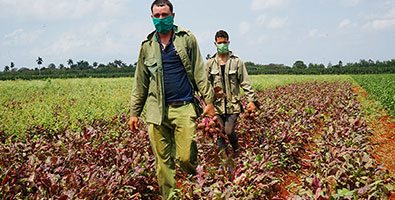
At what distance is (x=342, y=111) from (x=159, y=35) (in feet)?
20.4

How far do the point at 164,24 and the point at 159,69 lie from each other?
43 cm

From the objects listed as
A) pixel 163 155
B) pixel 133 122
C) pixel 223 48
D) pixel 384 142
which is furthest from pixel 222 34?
pixel 384 142

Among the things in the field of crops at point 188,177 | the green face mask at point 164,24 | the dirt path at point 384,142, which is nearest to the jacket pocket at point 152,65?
the green face mask at point 164,24

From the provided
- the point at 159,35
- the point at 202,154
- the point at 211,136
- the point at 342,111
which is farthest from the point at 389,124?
the point at 159,35

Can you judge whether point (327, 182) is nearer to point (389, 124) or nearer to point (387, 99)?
point (389, 124)

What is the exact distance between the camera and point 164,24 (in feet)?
9.36

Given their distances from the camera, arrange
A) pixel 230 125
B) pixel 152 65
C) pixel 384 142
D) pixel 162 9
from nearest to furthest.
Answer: pixel 162 9 < pixel 152 65 < pixel 230 125 < pixel 384 142

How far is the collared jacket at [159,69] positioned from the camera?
2.91 m

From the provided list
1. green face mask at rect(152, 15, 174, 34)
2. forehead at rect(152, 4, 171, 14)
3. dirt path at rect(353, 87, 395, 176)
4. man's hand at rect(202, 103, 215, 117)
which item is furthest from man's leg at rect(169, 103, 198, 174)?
dirt path at rect(353, 87, 395, 176)

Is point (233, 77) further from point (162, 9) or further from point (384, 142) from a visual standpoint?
point (384, 142)

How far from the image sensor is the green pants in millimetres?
2957

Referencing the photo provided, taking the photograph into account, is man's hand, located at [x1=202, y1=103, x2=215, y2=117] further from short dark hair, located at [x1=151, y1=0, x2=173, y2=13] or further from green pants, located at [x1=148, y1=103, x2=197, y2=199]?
short dark hair, located at [x1=151, y1=0, x2=173, y2=13]

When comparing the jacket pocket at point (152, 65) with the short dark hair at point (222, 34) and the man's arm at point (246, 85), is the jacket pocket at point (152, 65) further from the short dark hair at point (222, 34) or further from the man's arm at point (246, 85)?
the man's arm at point (246, 85)

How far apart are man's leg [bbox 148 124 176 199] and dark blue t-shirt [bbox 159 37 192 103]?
35cm
